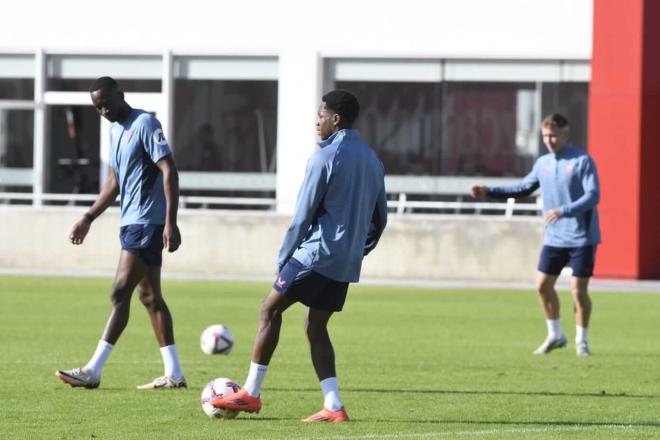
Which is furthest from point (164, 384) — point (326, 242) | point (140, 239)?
point (326, 242)

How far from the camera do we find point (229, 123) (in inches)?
1289

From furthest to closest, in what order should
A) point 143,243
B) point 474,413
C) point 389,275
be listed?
point 389,275 → point 143,243 → point 474,413

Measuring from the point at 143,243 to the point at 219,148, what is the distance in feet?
68.9

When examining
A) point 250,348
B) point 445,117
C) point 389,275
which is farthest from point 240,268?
point 250,348

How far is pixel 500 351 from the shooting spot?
53.2ft

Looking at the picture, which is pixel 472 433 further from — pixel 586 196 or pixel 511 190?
pixel 586 196

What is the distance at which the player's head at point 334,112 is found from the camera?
1005cm

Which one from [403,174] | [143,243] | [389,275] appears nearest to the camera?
[143,243]

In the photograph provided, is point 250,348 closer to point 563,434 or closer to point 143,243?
point 143,243

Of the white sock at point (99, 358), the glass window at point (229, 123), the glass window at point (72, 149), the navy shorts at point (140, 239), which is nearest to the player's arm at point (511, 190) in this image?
the navy shorts at point (140, 239)

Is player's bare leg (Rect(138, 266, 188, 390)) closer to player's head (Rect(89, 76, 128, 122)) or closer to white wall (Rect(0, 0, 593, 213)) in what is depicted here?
player's head (Rect(89, 76, 128, 122))

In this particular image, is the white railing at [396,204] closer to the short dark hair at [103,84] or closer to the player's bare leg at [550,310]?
the player's bare leg at [550,310]

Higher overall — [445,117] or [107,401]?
[445,117]

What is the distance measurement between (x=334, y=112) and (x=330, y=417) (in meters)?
1.79
